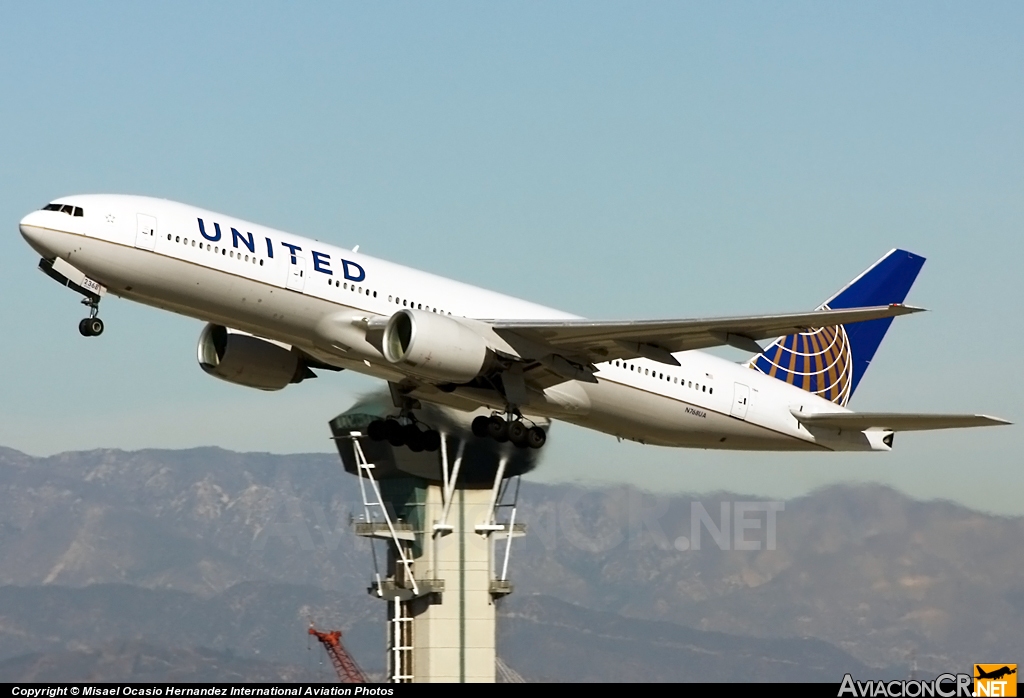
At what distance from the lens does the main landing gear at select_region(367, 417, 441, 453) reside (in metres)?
34.5

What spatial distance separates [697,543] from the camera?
39375 mm

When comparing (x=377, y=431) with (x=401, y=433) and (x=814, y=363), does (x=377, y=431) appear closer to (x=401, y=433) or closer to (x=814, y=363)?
(x=401, y=433)

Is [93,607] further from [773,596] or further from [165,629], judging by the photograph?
[773,596]

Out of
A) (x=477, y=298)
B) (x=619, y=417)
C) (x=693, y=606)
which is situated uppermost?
(x=477, y=298)

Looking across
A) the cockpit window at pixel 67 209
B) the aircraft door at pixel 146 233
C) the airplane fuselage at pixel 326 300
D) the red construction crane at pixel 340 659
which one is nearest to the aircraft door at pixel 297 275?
the airplane fuselage at pixel 326 300

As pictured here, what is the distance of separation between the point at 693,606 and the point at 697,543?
2724mm

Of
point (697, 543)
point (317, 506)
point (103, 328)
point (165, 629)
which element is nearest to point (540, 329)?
point (103, 328)

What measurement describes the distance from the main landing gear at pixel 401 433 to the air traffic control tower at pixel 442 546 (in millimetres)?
9065

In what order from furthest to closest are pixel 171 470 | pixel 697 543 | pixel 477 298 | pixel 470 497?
1. pixel 171 470
2. pixel 470 497
3. pixel 697 543
4. pixel 477 298

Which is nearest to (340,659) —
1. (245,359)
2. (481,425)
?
(245,359)

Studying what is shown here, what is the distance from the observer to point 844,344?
38812 millimetres

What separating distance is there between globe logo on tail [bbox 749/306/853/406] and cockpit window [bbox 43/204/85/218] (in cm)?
1650

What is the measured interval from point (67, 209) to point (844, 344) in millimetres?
20132

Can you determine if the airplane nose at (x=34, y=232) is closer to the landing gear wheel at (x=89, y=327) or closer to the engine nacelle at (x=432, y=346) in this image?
the landing gear wheel at (x=89, y=327)
